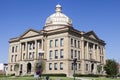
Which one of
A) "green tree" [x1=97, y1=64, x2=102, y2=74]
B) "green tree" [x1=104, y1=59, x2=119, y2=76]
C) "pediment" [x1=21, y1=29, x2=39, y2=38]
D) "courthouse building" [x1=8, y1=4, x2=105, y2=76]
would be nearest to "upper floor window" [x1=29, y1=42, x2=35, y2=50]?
"courthouse building" [x1=8, y1=4, x2=105, y2=76]

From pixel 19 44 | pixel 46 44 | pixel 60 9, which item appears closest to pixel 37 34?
pixel 46 44

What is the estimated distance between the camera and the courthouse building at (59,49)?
7500cm

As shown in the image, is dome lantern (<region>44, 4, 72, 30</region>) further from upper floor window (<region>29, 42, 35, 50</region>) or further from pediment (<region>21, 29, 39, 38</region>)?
upper floor window (<region>29, 42, 35, 50</region>)

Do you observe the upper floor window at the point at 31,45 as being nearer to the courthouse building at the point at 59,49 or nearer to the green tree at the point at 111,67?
the courthouse building at the point at 59,49

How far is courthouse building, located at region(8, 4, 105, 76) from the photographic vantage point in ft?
246

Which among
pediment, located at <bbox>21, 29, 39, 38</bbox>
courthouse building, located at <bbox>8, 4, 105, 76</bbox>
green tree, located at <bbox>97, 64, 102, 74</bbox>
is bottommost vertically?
green tree, located at <bbox>97, 64, 102, 74</bbox>

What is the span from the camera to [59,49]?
76.2 meters

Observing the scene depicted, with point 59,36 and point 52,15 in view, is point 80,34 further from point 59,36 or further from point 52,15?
point 52,15

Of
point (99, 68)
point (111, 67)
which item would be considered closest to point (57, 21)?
point (99, 68)

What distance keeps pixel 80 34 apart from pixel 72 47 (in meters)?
6.00

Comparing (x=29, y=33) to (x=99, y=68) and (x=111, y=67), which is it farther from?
Answer: (x=111, y=67)

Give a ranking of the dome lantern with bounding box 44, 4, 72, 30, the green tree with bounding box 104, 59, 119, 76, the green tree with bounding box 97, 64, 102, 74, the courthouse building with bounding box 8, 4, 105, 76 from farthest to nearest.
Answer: the dome lantern with bounding box 44, 4, 72, 30, the green tree with bounding box 97, 64, 102, 74, the green tree with bounding box 104, 59, 119, 76, the courthouse building with bounding box 8, 4, 105, 76

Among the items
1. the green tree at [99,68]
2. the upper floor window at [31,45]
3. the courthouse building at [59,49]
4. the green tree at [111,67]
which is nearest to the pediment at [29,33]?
the courthouse building at [59,49]

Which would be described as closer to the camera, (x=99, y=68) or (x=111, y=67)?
(x=111, y=67)
